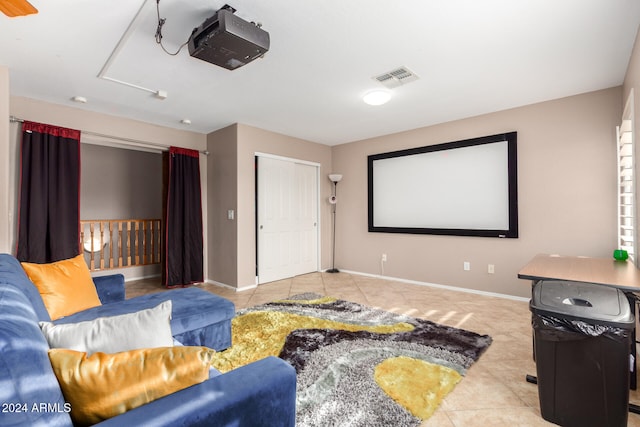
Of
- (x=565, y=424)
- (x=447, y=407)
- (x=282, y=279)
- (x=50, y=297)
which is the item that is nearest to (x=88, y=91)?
(x=50, y=297)

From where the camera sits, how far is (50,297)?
2021 millimetres

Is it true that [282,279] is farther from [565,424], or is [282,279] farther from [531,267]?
[565,424]

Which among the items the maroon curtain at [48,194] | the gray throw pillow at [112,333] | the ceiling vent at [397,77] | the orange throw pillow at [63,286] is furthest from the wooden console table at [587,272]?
the maroon curtain at [48,194]

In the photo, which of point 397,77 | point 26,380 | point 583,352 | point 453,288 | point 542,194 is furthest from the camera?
A: point 453,288

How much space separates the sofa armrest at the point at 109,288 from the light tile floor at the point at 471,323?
136 centimetres

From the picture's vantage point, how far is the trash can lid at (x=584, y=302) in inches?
60.7

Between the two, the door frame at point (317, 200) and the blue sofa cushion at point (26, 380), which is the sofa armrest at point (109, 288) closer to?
the blue sofa cushion at point (26, 380)

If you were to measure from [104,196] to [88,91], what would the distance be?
3259 mm

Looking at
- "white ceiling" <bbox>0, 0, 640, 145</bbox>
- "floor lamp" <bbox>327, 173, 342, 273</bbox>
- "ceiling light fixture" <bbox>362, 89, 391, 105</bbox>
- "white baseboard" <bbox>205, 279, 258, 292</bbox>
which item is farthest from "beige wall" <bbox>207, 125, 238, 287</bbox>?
"ceiling light fixture" <bbox>362, 89, 391, 105</bbox>

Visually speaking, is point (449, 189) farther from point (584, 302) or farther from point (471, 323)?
point (584, 302)

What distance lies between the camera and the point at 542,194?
3807mm

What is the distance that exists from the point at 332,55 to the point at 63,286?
8.65ft

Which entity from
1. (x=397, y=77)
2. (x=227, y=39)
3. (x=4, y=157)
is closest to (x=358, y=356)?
(x=227, y=39)

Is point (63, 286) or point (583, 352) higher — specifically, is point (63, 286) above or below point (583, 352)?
above
